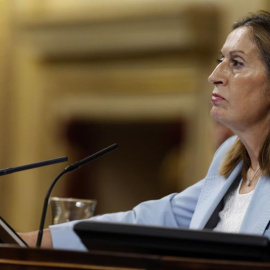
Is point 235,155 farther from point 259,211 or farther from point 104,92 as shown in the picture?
point 104,92

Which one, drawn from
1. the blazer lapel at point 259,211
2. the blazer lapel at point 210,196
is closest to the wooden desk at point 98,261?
the blazer lapel at point 259,211

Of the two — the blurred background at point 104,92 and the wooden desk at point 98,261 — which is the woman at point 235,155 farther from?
the blurred background at point 104,92

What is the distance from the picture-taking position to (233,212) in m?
2.61

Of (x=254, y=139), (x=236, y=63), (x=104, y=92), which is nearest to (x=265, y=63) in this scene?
(x=236, y=63)

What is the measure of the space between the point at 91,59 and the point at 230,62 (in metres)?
5.61

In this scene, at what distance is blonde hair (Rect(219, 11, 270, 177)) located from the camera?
2.63m

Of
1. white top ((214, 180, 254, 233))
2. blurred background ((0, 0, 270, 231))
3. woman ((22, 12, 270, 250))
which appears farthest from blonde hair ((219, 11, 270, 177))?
blurred background ((0, 0, 270, 231))

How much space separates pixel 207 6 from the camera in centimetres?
747

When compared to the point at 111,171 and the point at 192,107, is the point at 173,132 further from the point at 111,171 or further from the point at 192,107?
the point at 111,171

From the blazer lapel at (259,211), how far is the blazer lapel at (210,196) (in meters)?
0.18

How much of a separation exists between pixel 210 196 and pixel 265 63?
0.49 m

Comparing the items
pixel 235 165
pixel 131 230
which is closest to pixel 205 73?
pixel 235 165

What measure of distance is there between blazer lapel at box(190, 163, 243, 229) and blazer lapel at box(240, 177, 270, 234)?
0.58 ft

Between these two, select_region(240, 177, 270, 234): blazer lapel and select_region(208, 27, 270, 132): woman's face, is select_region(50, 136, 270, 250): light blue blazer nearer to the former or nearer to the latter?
select_region(240, 177, 270, 234): blazer lapel
